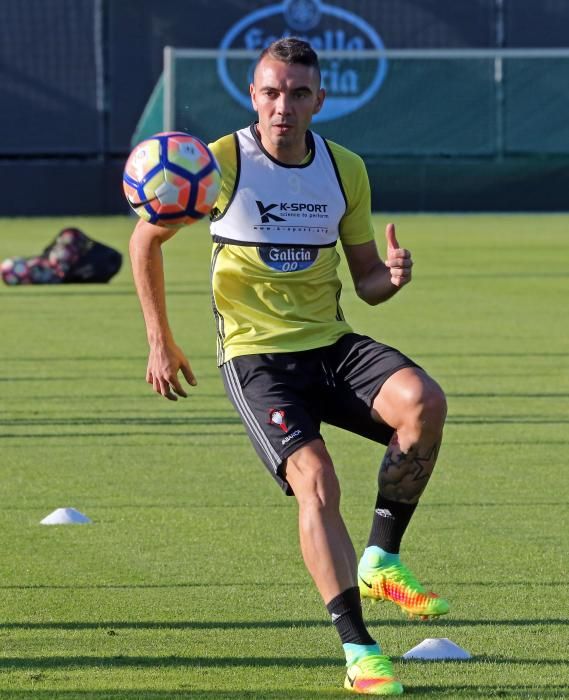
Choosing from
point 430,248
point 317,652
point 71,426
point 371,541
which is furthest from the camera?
point 430,248

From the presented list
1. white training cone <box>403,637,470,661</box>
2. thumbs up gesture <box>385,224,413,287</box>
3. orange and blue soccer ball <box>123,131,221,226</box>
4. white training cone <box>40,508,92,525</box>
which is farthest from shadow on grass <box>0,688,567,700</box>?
white training cone <box>40,508,92,525</box>

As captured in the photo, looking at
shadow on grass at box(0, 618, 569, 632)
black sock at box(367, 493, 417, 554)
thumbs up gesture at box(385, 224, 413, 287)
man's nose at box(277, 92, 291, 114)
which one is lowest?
shadow on grass at box(0, 618, 569, 632)

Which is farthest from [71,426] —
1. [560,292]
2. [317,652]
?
[560,292]

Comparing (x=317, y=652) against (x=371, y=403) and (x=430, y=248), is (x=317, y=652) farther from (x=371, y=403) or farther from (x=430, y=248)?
(x=430, y=248)

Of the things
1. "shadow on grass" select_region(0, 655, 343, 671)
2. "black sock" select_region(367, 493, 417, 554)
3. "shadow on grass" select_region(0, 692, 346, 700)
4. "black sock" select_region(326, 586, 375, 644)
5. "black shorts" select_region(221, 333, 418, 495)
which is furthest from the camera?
"black sock" select_region(367, 493, 417, 554)

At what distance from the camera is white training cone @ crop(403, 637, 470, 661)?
533cm

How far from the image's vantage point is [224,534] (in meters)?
7.41

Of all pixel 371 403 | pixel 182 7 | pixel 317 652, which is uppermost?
pixel 182 7

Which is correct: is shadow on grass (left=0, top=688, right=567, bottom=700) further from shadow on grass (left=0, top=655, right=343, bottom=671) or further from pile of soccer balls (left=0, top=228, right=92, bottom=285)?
pile of soccer balls (left=0, top=228, right=92, bottom=285)

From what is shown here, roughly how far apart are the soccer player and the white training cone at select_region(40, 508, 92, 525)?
6.35 ft

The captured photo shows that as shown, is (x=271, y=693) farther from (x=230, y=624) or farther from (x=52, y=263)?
(x=52, y=263)

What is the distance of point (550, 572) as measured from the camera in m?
6.62

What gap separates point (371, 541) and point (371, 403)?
74cm

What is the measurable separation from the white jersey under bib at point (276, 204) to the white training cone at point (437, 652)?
1496 mm
